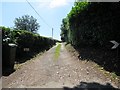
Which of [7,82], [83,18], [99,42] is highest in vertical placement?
[83,18]

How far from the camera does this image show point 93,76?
9305 mm

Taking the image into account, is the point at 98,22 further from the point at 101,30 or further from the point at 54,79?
the point at 54,79

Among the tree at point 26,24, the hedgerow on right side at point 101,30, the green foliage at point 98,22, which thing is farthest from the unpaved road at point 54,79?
the tree at point 26,24

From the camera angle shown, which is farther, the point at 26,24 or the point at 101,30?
the point at 26,24

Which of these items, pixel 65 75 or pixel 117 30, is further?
pixel 117 30

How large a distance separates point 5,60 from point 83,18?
8145 mm

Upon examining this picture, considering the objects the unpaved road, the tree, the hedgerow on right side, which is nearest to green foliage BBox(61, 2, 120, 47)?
the hedgerow on right side

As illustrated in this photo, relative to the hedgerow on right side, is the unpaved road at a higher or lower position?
lower

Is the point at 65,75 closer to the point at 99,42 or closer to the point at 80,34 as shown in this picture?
the point at 99,42

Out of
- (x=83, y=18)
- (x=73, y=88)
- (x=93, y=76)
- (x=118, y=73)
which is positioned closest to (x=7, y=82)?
(x=73, y=88)

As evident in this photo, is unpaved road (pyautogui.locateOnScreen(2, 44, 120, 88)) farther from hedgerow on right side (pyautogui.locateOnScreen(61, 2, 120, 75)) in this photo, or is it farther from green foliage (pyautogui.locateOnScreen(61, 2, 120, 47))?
green foliage (pyautogui.locateOnScreen(61, 2, 120, 47))

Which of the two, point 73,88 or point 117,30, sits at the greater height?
point 117,30

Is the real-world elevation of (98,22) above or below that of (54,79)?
above

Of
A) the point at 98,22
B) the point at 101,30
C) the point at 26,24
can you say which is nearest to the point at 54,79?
the point at 101,30
